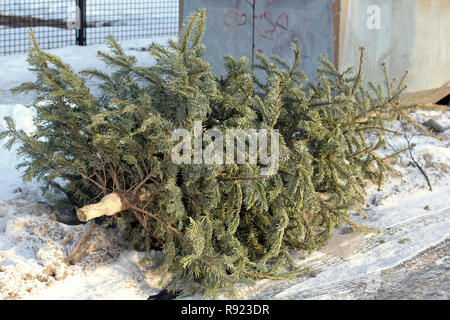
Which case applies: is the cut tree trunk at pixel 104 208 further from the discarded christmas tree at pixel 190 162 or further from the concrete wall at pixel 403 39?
the concrete wall at pixel 403 39

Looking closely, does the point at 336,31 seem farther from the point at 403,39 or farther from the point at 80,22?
the point at 80,22

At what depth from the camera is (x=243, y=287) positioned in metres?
3.47

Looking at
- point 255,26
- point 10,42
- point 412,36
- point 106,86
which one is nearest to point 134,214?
point 106,86

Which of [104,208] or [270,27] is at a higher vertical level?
[270,27]

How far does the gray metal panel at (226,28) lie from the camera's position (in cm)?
690

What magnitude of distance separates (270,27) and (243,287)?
4.13 metres

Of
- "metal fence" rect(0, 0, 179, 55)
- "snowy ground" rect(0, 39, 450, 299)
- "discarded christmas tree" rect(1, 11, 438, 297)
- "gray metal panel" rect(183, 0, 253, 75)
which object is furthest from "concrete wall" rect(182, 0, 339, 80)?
"metal fence" rect(0, 0, 179, 55)

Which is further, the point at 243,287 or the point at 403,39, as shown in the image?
the point at 403,39

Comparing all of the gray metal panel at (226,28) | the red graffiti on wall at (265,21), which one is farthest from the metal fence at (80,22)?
the red graffiti on wall at (265,21)

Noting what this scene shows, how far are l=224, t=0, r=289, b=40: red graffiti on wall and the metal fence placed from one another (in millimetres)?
3906

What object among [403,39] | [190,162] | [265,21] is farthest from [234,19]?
[190,162]

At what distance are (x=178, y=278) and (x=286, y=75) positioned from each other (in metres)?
1.58

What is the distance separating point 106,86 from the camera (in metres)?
3.52
